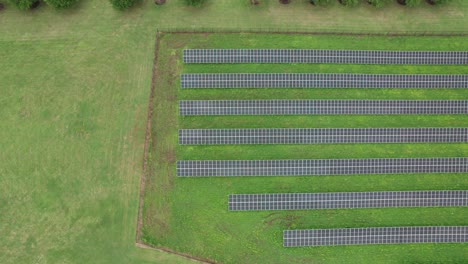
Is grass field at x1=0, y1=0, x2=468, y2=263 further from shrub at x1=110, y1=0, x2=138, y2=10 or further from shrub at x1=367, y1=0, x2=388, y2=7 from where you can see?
shrub at x1=110, y1=0, x2=138, y2=10

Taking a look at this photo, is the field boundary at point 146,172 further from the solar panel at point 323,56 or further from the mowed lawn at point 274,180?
the solar panel at point 323,56

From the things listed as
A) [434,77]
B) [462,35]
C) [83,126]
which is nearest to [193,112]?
[83,126]

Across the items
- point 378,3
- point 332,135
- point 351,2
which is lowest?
point 332,135

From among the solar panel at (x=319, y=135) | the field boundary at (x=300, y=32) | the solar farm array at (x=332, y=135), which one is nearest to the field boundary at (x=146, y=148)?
the field boundary at (x=300, y=32)

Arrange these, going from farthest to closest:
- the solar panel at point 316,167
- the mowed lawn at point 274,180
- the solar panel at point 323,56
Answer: the solar panel at point 323,56 → the solar panel at point 316,167 → the mowed lawn at point 274,180

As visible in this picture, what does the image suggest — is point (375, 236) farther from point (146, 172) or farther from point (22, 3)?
point (22, 3)

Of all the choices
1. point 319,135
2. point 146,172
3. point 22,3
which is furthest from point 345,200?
point 22,3
